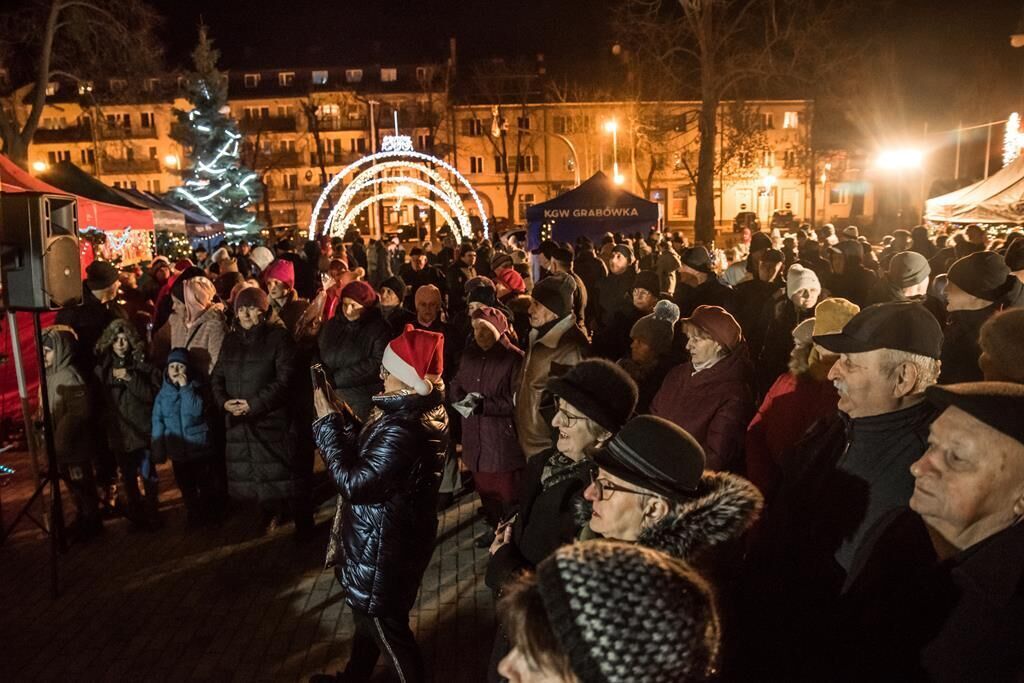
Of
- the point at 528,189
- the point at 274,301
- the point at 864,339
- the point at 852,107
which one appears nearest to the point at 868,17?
the point at 852,107

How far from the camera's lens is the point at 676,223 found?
2345 inches

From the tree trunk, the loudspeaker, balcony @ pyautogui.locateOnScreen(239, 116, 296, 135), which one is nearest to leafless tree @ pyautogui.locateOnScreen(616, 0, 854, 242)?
Result: the tree trunk

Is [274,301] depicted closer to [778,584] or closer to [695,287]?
[695,287]

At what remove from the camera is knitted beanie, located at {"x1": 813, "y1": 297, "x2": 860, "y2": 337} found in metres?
3.77

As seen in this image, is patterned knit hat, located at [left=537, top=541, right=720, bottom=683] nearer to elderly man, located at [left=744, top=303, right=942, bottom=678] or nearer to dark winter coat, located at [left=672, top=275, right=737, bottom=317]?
elderly man, located at [left=744, top=303, right=942, bottom=678]

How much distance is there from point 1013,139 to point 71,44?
23134 millimetres

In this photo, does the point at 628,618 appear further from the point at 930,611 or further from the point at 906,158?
the point at 906,158

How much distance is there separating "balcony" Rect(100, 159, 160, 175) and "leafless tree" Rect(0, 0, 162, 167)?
45.9 m

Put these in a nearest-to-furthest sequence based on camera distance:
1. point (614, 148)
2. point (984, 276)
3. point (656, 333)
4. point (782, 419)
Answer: point (782, 419), point (984, 276), point (656, 333), point (614, 148)

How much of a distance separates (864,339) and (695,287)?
5048 millimetres

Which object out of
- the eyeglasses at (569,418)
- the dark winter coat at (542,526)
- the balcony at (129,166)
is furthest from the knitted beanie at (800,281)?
the balcony at (129,166)

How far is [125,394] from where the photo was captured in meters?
6.23

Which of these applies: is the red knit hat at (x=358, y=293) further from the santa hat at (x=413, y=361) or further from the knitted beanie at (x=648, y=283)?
the santa hat at (x=413, y=361)

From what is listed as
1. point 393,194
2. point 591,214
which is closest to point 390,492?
point 591,214
